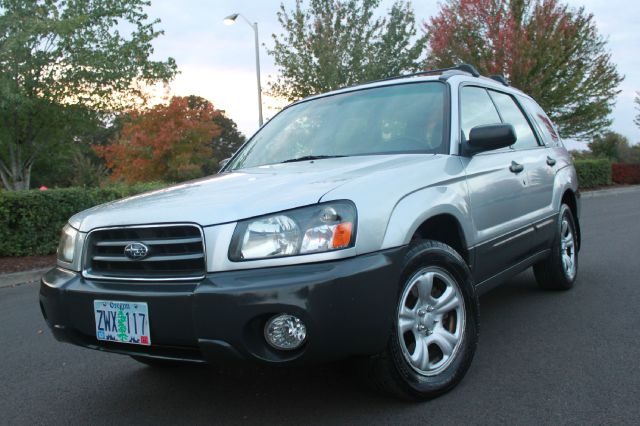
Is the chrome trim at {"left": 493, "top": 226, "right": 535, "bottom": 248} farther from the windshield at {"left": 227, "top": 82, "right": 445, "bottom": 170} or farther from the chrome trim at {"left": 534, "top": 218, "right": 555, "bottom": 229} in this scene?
the windshield at {"left": 227, "top": 82, "right": 445, "bottom": 170}

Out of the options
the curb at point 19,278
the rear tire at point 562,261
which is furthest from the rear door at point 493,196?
the curb at point 19,278

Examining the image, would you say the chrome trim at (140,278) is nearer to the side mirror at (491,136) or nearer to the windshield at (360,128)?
the windshield at (360,128)

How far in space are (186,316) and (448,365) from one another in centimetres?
134

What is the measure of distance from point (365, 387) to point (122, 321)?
1238mm

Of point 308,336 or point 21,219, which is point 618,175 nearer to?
point 21,219

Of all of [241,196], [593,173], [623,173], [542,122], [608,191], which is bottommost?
[608,191]

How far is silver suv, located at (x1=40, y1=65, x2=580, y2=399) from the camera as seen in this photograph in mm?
2336

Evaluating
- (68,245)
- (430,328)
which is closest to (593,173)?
(430,328)

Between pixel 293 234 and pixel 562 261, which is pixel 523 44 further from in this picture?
pixel 293 234

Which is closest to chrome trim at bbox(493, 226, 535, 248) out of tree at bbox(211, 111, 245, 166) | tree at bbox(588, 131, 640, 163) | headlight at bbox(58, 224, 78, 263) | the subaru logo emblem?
the subaru logo emblem

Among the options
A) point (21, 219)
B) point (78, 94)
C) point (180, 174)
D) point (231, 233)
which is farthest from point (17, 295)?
point (180, 174)

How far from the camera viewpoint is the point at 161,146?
92.8ft

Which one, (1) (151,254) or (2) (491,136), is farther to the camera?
(2) (491,136)

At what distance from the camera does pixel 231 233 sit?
7.89 feet
